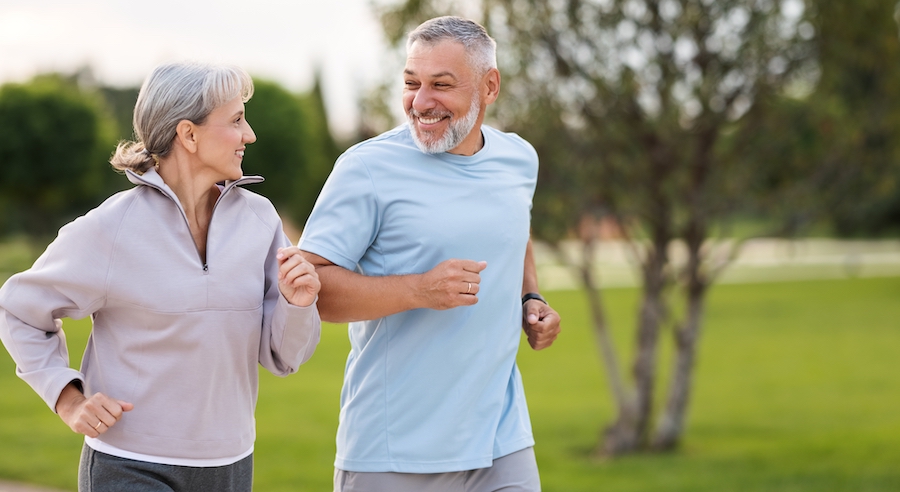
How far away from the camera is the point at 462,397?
275 cm

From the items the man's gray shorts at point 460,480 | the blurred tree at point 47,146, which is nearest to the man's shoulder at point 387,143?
the man's gray shorts at point 460,480

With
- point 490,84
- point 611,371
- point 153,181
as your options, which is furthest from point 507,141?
point 611,371

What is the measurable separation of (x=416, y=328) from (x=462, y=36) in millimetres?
841

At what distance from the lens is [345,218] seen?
8.70ft

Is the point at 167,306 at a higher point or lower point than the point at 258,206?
lower

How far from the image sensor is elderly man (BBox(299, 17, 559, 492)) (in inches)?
104

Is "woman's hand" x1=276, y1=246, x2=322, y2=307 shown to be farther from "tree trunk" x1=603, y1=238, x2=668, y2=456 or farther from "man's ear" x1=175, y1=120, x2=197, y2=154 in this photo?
"tree trunk" x1=603, y1=238, x2=668, y2=456

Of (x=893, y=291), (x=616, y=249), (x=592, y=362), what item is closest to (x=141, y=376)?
(x=592, y=362)

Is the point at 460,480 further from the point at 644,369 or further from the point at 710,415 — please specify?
the point at 710,415

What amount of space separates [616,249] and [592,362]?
1295 inches

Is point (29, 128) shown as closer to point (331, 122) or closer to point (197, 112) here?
point (331, 122)

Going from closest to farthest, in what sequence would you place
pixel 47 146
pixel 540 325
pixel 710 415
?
pixel 540 325
pixel 710 415
pixel 47 146

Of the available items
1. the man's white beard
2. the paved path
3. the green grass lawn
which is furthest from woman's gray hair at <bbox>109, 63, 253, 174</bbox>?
the green grass lawn

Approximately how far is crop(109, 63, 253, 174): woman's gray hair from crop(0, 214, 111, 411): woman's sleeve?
0.24 metres
